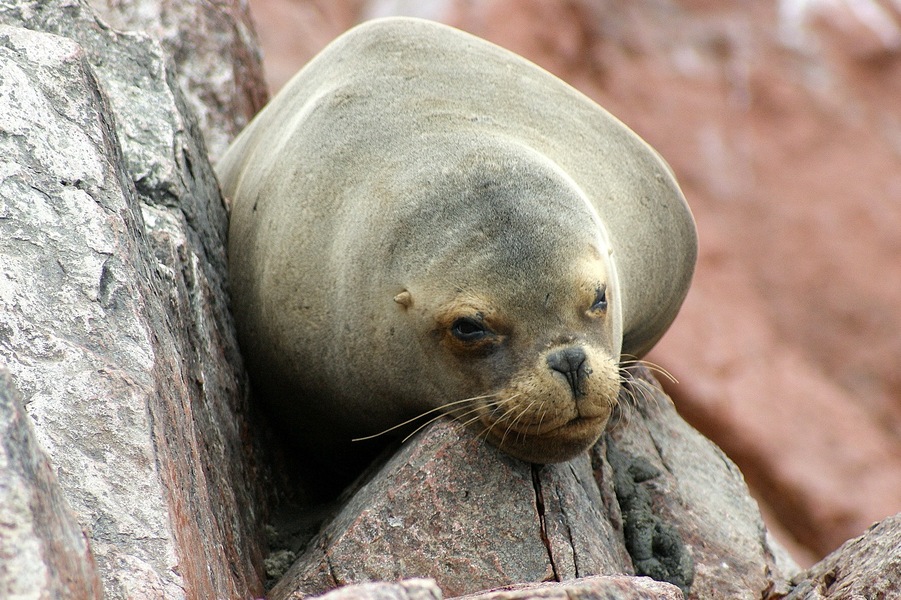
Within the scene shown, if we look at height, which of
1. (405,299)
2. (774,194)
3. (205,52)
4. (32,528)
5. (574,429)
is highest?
(32,528)

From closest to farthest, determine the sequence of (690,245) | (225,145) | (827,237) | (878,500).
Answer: (690,245) → (225,145) → (878,500) → (827,237)

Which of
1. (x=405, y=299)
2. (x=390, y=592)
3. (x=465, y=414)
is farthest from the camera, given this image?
(x=405, y=299)

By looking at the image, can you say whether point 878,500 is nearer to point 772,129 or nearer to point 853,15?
point 772,129

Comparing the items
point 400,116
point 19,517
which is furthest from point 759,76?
point 19,517

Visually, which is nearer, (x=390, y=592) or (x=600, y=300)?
(x=390, y=592)

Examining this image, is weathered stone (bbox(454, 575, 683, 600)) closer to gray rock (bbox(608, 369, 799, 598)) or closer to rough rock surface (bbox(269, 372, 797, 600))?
rough rock surface (bbox(269, 372, 797, 600))

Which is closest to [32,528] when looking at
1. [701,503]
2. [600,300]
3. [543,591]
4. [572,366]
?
[543,591]

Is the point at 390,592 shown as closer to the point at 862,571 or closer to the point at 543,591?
the point at 543,591

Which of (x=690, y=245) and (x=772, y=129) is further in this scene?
(x=772, y=129)

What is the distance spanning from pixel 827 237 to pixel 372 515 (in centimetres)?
1134

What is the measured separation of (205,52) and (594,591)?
5.98 m

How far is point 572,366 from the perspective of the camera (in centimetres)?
428

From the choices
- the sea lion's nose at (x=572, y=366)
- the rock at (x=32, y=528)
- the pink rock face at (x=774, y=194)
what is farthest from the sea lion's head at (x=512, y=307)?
the pink rock face at (x=774, y=194)

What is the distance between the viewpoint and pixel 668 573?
4.79 m
